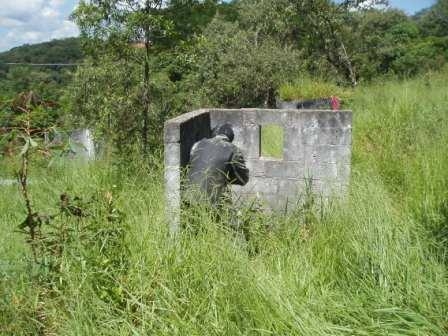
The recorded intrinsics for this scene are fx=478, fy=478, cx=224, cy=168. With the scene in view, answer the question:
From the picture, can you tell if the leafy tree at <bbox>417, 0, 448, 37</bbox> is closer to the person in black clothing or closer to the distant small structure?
the distant small structure

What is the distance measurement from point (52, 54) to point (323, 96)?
40.1 metres

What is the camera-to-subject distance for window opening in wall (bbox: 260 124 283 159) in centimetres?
664

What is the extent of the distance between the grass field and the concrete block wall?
73cm

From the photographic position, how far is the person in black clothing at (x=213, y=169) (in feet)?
13.1

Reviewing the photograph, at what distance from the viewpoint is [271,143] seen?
747 cm

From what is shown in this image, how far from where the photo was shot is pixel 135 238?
3244 millimetres

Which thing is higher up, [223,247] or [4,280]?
[223,247]

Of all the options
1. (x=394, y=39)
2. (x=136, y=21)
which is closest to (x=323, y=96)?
(x=136, y=21)

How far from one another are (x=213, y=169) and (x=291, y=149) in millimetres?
1254

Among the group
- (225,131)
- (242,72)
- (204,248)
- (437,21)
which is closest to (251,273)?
(204,248)

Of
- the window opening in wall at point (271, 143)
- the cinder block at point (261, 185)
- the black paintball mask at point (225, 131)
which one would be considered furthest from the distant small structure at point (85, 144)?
the window opening in wall at point (271, 143)

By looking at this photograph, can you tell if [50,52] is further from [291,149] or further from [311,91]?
[291,149]

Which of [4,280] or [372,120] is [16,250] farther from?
[372,120]

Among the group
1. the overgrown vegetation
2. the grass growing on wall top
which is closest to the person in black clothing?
the overgrown vegetation
